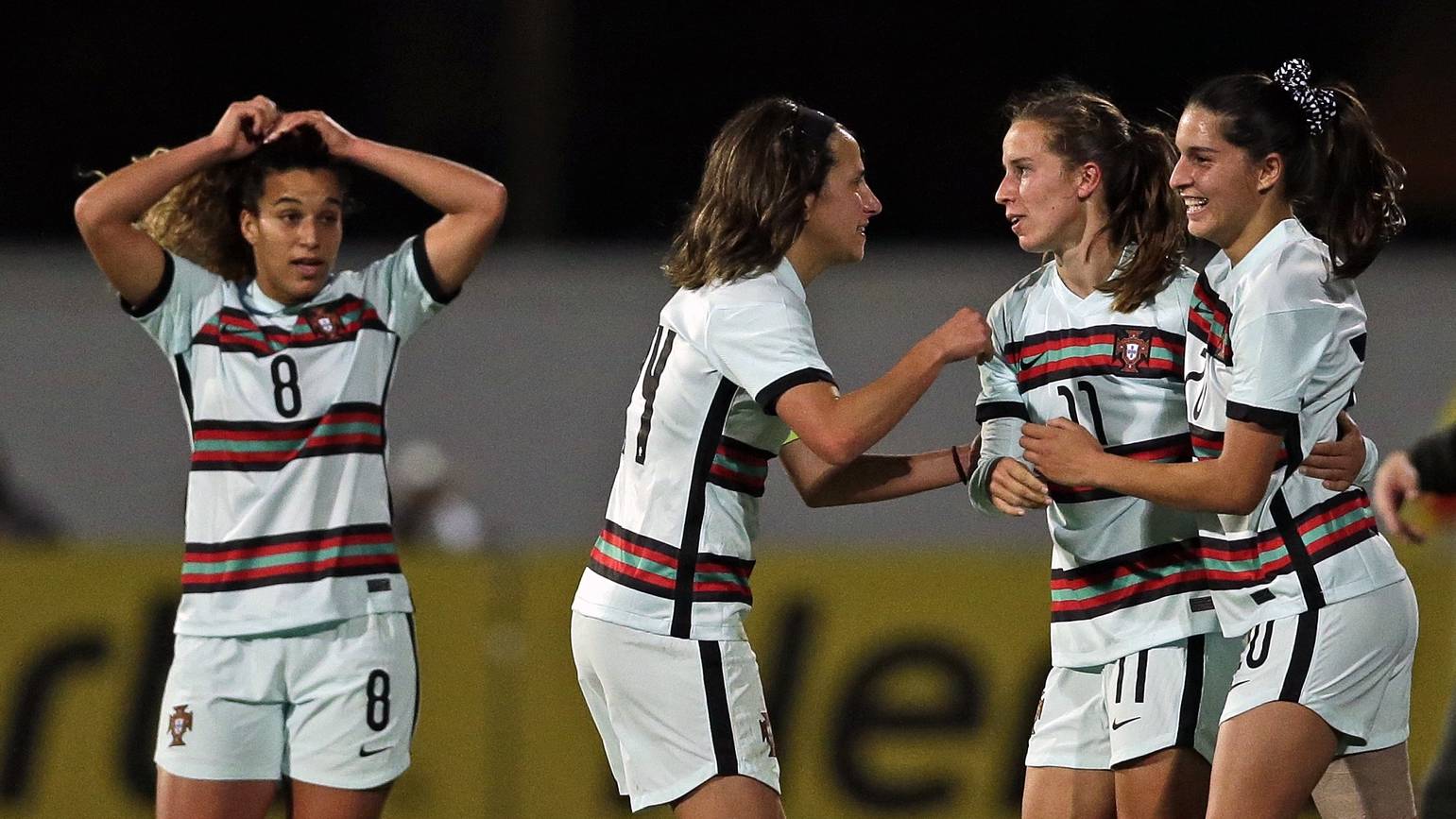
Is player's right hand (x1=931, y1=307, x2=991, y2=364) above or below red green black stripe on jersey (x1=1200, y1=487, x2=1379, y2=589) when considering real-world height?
above

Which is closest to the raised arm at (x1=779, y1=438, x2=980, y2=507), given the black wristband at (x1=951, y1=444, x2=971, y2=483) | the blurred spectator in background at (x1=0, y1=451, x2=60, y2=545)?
the black wristband at (x1=951, y1=444, x2=971, y2=483)

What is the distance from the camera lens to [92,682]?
21.6ft

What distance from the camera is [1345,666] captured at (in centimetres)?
347

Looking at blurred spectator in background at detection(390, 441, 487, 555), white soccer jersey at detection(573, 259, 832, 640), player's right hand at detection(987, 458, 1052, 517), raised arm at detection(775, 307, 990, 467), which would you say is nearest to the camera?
raised arm at detection(775, 307, 990, 467)

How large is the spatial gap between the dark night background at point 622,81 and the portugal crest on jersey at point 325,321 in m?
7.17

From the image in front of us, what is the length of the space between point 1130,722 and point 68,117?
9.67m

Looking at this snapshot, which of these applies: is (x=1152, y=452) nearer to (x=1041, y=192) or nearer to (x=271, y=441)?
(x=1041, y=192)

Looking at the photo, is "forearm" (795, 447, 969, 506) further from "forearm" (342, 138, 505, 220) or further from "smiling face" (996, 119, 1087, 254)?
"forearm" (342, 138, 505, 220)

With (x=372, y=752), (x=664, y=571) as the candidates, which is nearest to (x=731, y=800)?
(x=664, y=571)

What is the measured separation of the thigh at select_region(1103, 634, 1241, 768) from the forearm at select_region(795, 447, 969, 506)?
599 mm

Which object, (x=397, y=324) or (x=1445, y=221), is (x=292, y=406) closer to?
(x=397, y=324)

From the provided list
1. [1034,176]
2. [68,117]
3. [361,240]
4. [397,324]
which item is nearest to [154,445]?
[361,240]

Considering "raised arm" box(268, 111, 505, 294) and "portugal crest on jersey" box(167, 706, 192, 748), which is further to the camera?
"raised arm" box(268, 111, 505, 294)

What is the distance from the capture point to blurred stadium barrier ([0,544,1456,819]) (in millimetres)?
Result: 6570
